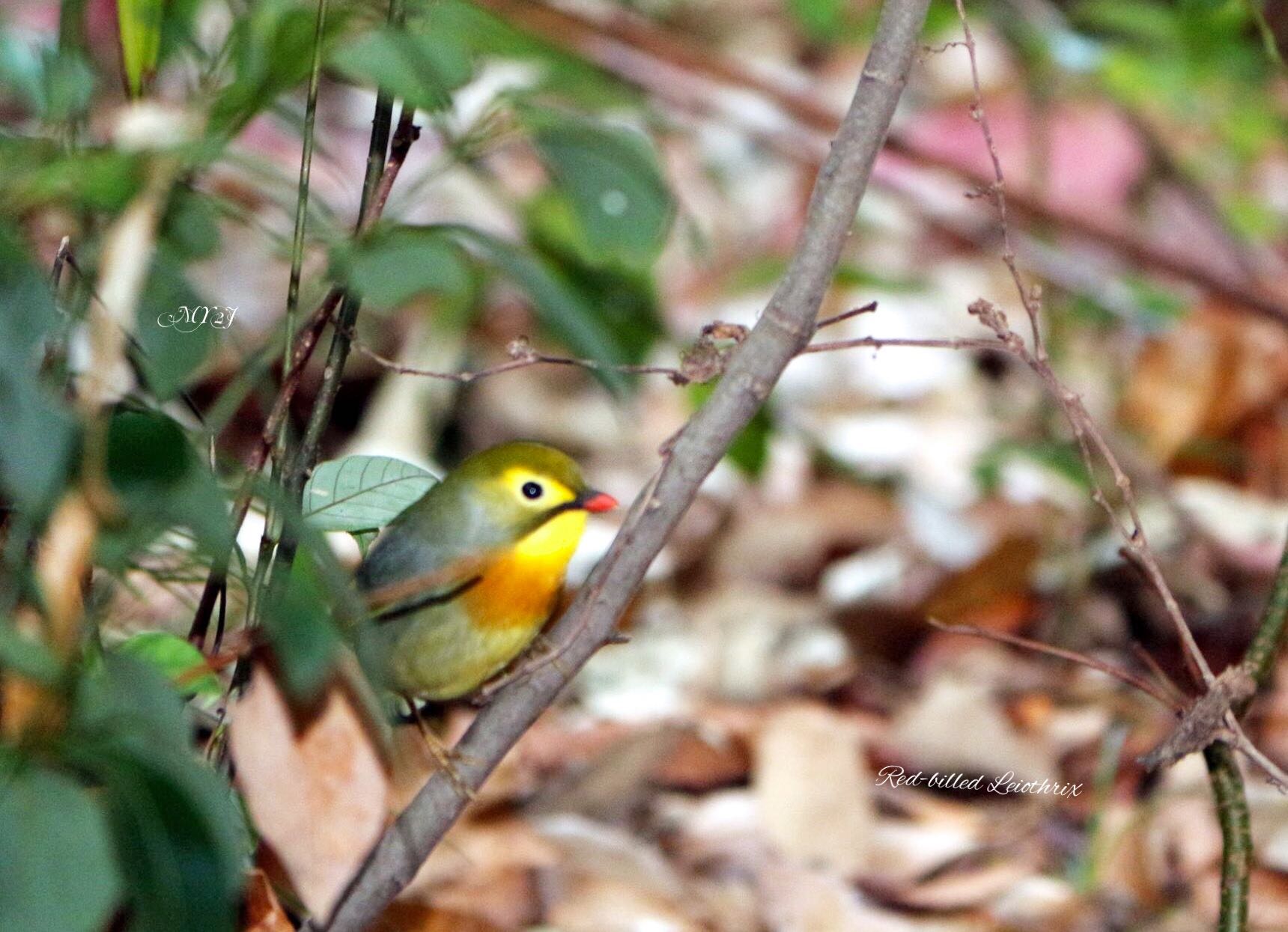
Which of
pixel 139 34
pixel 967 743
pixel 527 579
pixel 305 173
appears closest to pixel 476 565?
pixel 527 579

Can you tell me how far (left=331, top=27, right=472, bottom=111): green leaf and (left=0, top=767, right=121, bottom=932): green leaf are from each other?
28.7 inches

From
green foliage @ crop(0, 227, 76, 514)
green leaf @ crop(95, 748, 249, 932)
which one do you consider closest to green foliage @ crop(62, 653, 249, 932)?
green leaf @ crop(95, 748, 249, 932)

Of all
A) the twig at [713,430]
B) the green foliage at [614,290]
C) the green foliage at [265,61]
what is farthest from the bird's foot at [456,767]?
the green foliage at [614,290]

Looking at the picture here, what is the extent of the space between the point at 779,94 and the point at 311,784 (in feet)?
9.45

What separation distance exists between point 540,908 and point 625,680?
1098mm

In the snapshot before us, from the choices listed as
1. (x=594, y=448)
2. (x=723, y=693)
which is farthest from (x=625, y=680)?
(x=594, y=448)

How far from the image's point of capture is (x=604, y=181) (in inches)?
73.0

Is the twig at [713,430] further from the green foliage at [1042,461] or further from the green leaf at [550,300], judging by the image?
the green foliage at [1042,461]

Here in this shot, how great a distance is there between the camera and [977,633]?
141 centimetres

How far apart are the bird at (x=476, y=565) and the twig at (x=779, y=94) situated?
209 centimetres

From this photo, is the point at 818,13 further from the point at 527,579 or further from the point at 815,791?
the point at 527,579

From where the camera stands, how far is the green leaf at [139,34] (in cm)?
133

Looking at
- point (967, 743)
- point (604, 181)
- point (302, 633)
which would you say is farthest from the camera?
point (967, 743)

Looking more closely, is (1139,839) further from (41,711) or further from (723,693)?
(41,711)
